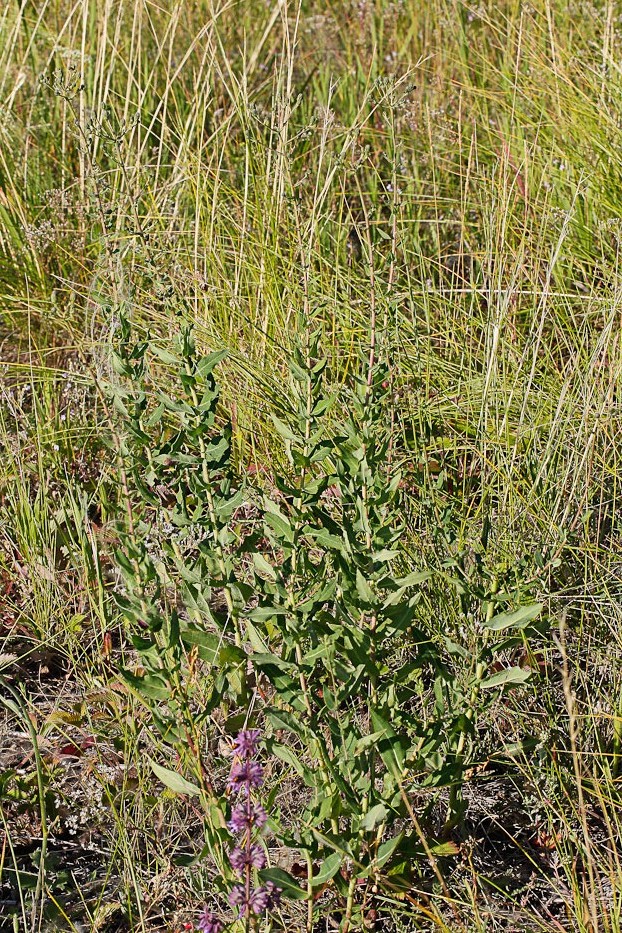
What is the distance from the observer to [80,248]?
8.94 feet

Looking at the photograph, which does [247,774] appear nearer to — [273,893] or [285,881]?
[285,881]

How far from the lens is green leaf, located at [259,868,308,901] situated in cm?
129

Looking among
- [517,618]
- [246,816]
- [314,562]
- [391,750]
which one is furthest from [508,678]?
[314,562]

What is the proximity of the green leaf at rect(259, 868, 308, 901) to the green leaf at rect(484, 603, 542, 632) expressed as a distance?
43 cm

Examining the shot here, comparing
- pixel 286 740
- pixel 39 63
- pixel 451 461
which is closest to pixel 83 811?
pixel 286 740

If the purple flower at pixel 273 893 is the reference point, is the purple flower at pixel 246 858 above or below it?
above

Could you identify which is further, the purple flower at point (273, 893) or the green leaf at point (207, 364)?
the green leaf at point (207, 364)

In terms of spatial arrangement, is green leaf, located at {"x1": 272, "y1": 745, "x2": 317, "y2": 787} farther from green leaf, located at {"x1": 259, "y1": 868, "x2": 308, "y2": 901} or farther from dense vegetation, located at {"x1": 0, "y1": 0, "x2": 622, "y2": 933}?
green leaf, located at {"x1": 259, "y1": 868, "x2": 308, "y2": 901}

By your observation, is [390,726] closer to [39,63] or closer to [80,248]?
[80,248]

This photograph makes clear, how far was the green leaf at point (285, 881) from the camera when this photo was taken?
1.29 metres

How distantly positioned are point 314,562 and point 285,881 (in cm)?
Answer: 83

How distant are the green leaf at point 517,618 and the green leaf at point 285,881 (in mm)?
429

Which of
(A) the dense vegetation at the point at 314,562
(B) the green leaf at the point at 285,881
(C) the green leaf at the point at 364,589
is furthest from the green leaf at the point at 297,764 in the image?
(C) the green leaf at the point at 364,589

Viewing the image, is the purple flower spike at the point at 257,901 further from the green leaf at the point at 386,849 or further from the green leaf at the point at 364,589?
the green leaf at the point at 364,589
